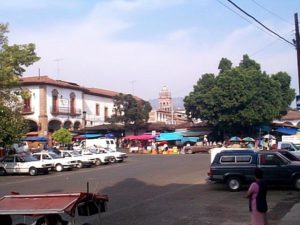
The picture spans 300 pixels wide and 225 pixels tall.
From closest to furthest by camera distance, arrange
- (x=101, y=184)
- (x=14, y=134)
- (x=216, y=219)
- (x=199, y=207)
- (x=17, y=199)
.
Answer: (x=17, y=199), (x=216, y=219), (x=199, y=207), (x=101, y=184), (x=14, y=134)

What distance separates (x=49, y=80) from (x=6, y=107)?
34538 millimetres

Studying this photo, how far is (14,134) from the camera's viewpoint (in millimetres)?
36719

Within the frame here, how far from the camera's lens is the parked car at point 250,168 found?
66.7 feet

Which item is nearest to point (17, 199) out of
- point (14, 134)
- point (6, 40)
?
point (14, 134)

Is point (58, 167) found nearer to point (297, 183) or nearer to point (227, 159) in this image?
point (227, 159)

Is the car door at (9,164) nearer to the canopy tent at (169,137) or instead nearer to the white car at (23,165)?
the white car at (23,165)

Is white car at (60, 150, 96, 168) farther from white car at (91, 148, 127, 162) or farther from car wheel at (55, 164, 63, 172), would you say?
white car at (91, 148, 127, 162)

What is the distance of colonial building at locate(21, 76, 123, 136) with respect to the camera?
6850 cm

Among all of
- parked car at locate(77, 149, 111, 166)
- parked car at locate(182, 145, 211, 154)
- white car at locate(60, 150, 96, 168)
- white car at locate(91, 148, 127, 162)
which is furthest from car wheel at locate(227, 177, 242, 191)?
parked car at locate(182, 145, 211, 154)

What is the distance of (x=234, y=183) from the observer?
20.8 metres

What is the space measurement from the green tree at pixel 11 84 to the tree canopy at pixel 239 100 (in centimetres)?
2895

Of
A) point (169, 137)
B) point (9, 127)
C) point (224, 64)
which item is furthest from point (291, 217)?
point (224, 64)

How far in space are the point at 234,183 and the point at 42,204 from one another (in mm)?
12734

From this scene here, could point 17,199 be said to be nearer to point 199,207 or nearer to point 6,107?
point 199,207
